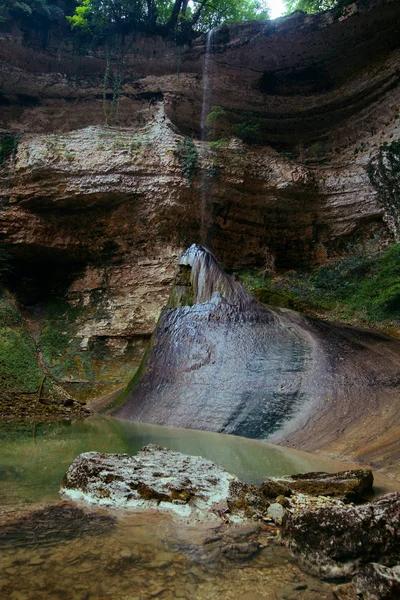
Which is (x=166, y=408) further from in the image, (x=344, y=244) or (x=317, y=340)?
(x=344, y=244)

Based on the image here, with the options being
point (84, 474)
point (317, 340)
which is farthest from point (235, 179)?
point (84, 474)

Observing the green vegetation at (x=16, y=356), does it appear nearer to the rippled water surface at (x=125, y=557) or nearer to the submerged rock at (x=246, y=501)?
the rippled water surface at (x=125, y=557)

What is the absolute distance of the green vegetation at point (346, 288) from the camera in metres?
11.4

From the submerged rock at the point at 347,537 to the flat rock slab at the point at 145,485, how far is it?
29.9 inches

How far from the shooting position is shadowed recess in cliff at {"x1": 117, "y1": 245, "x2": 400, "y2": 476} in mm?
5895

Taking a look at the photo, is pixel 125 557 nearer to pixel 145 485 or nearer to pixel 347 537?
pixel 145 485

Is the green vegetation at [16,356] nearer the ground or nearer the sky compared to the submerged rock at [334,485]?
nearer the sky

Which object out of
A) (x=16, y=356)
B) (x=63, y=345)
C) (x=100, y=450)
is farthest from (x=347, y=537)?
(x=63, y=345)

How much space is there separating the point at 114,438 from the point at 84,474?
2.86m

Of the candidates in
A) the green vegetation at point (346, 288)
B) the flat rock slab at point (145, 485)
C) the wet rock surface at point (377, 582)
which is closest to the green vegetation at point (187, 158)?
the green vegetation at point (346, 288)

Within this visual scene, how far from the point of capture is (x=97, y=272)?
15.5m

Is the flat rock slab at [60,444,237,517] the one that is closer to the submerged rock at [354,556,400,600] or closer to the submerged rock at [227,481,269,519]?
the submerged rock at [227,481,269,519]

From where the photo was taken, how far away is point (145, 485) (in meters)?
3.03

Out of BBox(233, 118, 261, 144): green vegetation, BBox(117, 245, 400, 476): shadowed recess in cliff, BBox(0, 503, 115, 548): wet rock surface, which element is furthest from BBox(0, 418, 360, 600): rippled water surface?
BBox(233, 118, 261, 144): green vegetation
